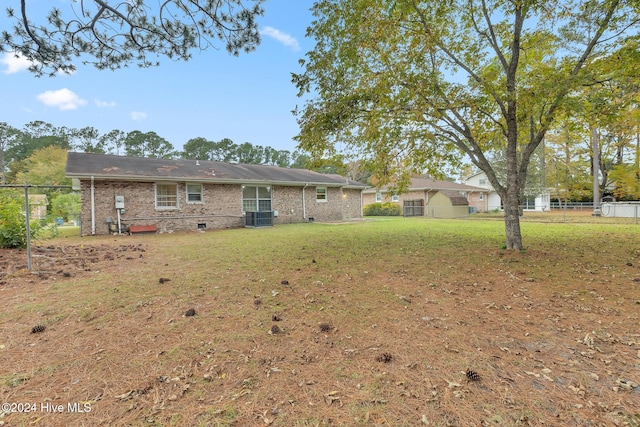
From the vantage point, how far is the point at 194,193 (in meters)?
14.6

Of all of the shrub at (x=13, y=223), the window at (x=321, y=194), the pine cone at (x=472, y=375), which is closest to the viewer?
the pine cone at (x=472, y=375)

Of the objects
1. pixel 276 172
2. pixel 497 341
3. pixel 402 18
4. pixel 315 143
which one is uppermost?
pixel 402 18

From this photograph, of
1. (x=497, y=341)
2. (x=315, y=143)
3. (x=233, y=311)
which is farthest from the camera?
(x=315, y=143)

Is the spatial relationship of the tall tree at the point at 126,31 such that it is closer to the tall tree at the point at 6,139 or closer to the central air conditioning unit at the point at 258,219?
the central air conditioning unit at the point at 258,219

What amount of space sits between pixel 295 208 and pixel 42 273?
13.6 metres

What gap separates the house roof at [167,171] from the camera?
12.3 metres

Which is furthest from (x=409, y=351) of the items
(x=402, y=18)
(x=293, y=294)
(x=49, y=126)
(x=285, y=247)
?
(x=49, y=126)

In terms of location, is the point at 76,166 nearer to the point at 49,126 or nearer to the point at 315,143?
the point at 315,143

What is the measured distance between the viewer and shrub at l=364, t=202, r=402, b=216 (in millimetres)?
27938

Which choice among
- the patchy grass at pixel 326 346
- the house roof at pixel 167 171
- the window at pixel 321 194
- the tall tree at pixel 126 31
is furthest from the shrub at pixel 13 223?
the window at pixel 321 194

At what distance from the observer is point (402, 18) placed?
6262 mm

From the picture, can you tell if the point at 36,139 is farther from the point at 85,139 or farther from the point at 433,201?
the point at 433,201

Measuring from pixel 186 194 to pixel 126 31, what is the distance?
9944 millimetres

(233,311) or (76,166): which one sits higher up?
(76,166)
